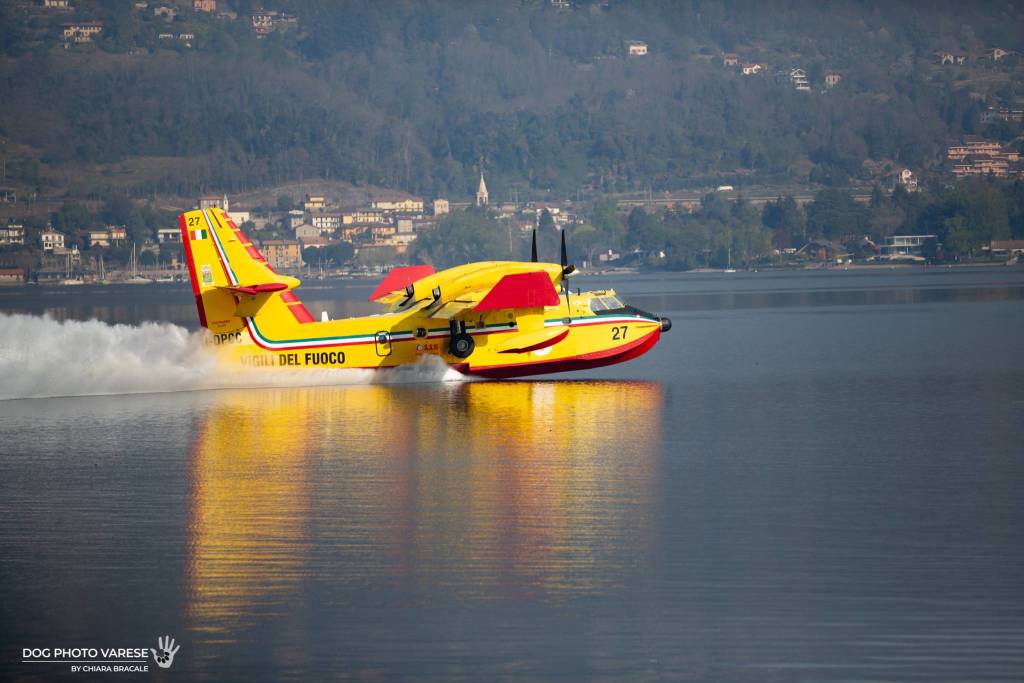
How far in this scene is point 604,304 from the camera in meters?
47.8

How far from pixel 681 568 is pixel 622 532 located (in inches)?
95.8

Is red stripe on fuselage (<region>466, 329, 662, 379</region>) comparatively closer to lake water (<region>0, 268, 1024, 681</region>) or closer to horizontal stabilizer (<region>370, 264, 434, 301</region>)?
lake water (<region>0, 268, 1024, 681</region>)

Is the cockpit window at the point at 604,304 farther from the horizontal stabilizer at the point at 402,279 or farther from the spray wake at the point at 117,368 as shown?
the horizontal stabilizer at the point at 402,279

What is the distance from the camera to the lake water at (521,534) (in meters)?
19.1

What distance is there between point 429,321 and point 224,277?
6.27m

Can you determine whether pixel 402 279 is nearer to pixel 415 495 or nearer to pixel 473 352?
pixel 473 352

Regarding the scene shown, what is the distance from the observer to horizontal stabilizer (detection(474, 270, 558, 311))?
4384 cm

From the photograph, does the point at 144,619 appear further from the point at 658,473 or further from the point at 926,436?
the point at 926,436

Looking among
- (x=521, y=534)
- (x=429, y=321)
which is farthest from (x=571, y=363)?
(x=521, y=534)

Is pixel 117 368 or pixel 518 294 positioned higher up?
pixel 518 294

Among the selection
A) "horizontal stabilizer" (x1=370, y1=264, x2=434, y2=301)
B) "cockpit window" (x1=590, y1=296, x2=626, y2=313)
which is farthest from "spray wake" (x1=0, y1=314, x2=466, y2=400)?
"cockpit window" (x1=590, y1=296, x2=626, y2=313)

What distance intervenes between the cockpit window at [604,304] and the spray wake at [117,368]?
498cm

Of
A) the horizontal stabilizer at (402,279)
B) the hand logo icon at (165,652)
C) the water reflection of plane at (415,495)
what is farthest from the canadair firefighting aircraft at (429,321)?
the hand logo icon at (165,652)

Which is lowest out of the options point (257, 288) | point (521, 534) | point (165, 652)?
point (521, 534)
